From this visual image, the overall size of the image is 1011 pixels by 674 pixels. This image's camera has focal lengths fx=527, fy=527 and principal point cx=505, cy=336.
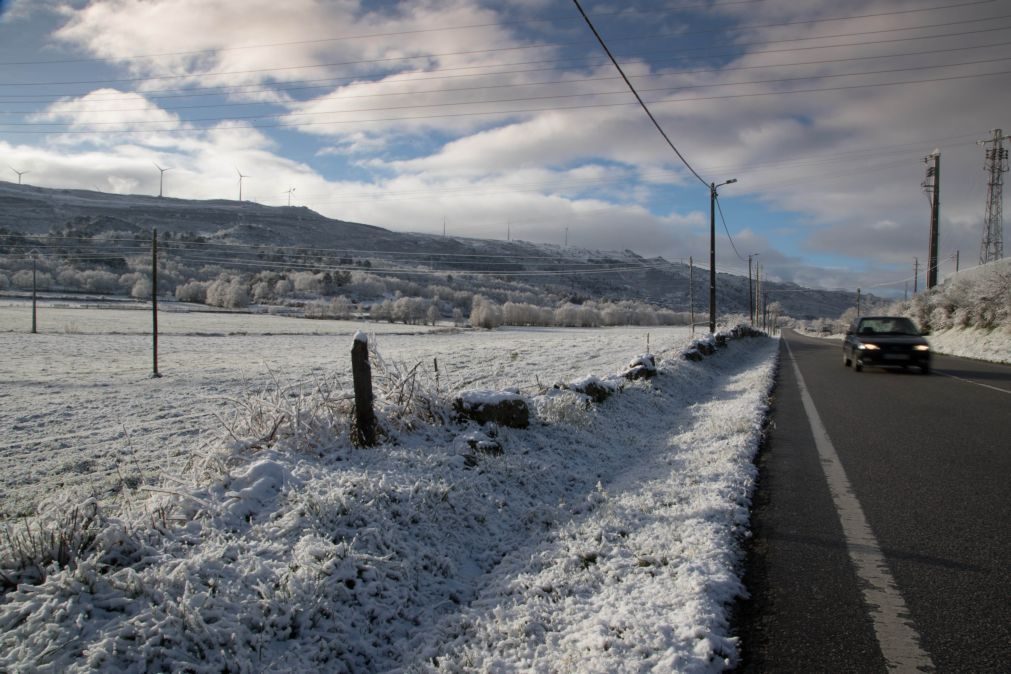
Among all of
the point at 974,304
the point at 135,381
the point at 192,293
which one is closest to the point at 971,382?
the point at 974,304

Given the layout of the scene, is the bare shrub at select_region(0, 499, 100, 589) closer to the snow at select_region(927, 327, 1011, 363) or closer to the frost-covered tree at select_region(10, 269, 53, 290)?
the snow at select_region(927, 327, 1011, 363)

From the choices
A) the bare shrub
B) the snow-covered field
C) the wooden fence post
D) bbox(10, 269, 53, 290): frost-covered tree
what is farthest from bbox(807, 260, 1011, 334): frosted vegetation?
bbox(10, 269, 53, 290): frost-covered tree

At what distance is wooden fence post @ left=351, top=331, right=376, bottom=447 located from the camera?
5.50 m

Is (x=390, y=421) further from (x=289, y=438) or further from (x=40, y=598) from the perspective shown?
(x=40, y=598)

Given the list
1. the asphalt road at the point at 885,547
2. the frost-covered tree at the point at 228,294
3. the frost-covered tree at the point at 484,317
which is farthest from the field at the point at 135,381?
the frost-covered tree at the point at 228,294

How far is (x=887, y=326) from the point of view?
53.8 feet

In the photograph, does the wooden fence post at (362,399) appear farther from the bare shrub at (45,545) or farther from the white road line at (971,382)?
the white road line at (971,382)

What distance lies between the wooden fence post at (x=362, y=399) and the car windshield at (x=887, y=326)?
16.5 metres

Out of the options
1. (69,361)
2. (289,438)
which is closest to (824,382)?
(289,438)

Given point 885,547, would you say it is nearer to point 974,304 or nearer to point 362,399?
point 362,399

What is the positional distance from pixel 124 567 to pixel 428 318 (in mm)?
81085

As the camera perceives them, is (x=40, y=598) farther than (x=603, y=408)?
No

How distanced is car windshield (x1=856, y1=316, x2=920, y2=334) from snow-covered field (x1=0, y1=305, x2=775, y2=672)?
11.2m

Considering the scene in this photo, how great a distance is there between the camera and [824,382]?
13.4m
